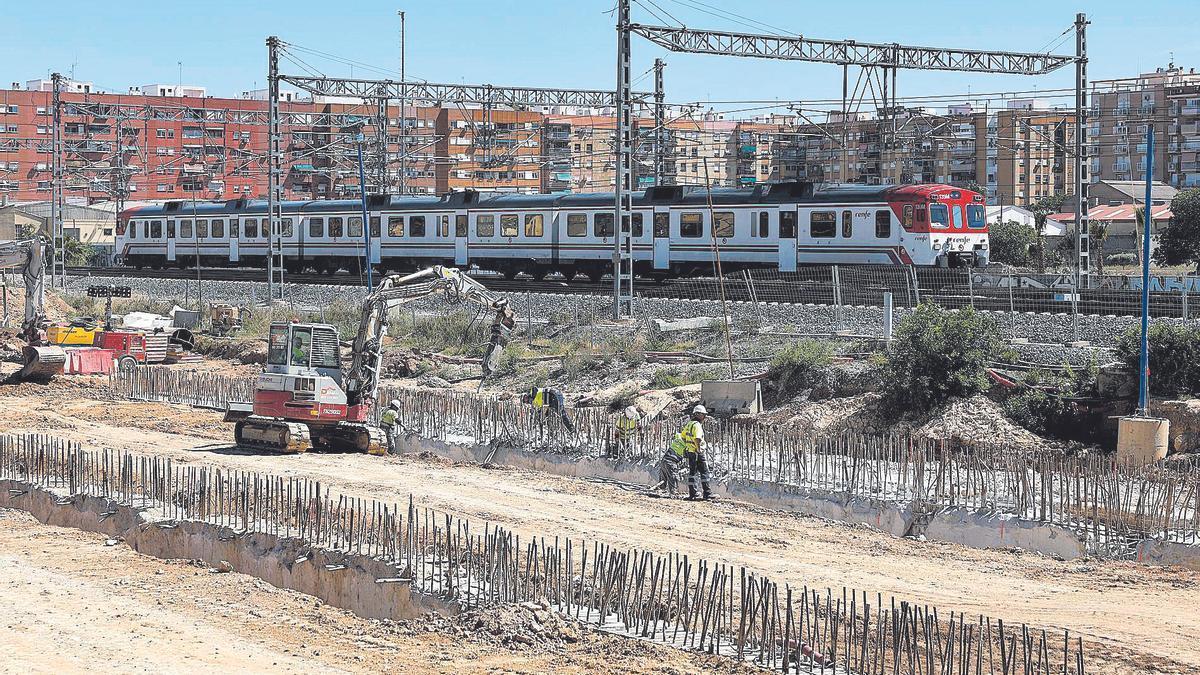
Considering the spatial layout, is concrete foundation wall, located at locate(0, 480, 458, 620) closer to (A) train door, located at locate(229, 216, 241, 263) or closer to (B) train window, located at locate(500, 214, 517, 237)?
(B) train window, located at locate(500, 214, 517, 237)

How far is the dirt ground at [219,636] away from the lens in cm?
1170

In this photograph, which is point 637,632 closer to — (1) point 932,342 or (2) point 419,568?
(2) point 419,568

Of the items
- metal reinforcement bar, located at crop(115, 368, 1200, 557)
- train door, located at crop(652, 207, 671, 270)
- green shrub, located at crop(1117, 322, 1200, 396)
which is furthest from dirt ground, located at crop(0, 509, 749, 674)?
train door, located at crop(652, 207, 671, 270)

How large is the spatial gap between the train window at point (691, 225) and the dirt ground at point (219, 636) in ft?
81.8

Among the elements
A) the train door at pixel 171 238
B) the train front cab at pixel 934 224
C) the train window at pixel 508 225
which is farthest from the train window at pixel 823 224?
the train door at pixel 171 238

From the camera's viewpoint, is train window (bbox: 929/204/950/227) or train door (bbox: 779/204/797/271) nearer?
train window (bbox: 929/204/950/227)

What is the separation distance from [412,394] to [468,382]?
564 centimetres

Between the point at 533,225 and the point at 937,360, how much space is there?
859 inches

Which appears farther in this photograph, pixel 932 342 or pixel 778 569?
pixel 932 342

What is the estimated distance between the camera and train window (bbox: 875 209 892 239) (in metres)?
35.9

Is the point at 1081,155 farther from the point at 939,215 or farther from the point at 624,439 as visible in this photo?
the point at 624,439

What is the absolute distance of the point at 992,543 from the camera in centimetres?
1689

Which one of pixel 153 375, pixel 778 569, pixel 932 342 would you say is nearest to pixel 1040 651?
pixel 778 569

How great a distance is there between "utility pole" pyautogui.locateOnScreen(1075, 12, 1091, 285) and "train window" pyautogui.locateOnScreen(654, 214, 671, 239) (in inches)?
486
